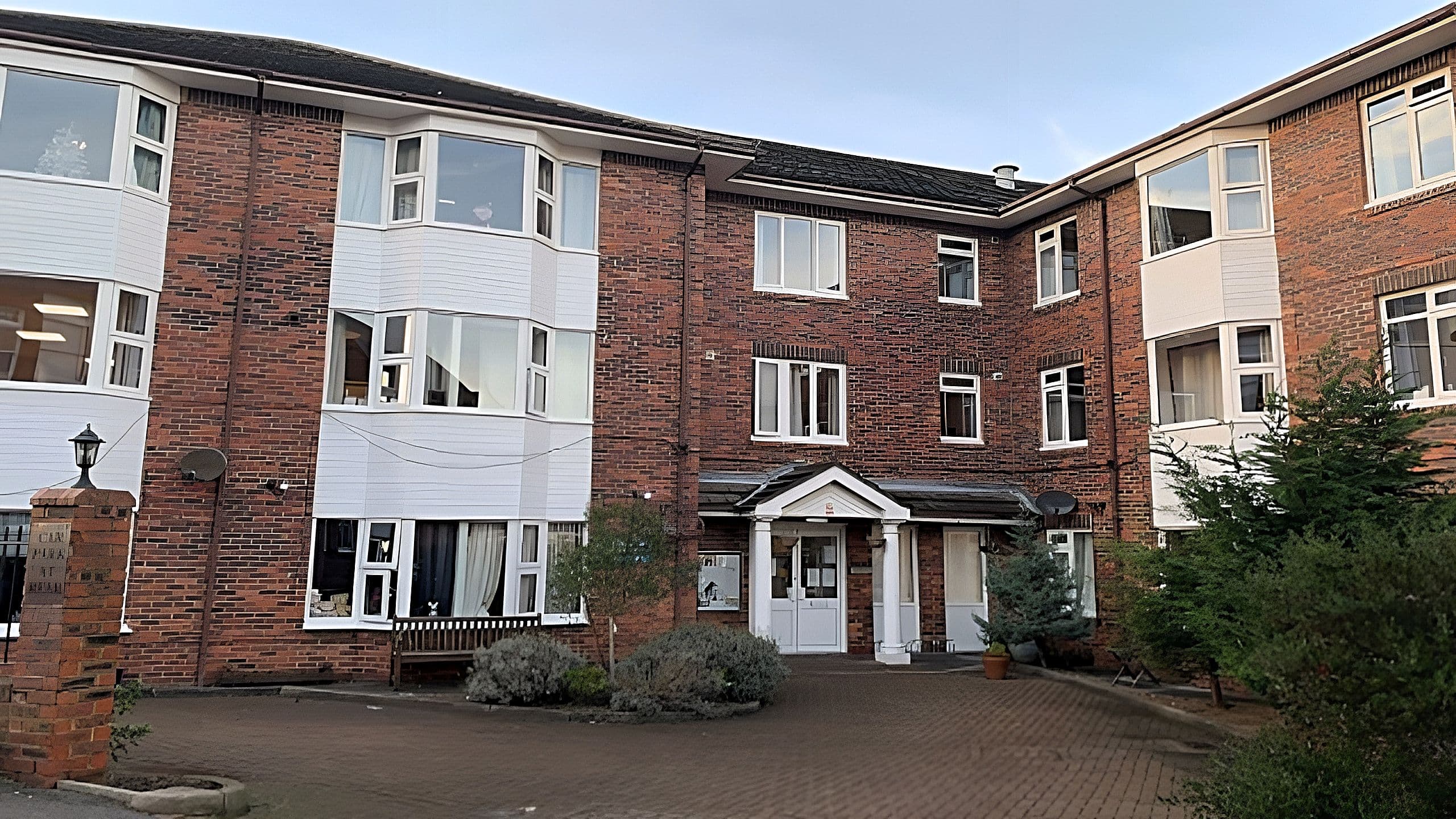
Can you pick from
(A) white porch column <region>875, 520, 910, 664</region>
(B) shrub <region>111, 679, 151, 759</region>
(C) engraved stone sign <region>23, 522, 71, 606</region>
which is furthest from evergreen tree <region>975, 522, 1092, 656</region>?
(C) engraved stone sign <region>23, 522, 71, 606</region>

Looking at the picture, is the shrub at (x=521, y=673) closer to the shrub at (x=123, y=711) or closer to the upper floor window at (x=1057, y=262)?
the shrub at (x=123, y=711)

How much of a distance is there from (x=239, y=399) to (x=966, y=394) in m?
12.8

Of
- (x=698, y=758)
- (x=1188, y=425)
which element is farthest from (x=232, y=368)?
(x=1188, y=425)

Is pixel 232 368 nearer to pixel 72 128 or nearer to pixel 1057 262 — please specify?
pixel 72 128

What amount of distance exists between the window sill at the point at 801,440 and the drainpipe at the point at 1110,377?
4588 mm

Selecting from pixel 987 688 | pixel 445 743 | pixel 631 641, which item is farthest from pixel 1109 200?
pixel 445 743

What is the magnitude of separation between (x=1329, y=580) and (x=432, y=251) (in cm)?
1240

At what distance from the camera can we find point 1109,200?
1797 cm

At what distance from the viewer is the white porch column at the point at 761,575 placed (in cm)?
1677

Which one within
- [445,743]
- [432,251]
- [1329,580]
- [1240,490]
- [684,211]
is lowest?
[445,743]

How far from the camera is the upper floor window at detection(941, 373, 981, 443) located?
1986 cm

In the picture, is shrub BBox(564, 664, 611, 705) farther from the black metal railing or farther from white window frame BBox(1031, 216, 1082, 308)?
white window frame BBox(1031, 216, 1082, 308)

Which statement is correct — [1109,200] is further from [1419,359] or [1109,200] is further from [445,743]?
[445,743]

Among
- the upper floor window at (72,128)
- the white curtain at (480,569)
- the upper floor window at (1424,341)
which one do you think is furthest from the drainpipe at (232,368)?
the upper floor window at (1424,341)
